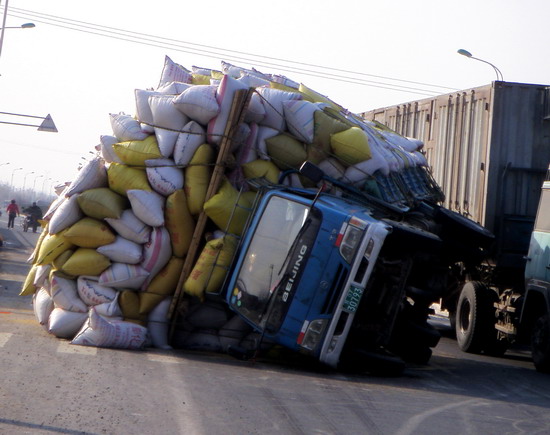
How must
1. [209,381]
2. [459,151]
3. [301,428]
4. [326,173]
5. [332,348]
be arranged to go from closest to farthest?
1. [301,428]
2. [209,381]
3. [332,348]
4. [326,173]
5. [459,151]

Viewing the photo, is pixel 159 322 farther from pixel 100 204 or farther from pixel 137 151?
pixel 137 151

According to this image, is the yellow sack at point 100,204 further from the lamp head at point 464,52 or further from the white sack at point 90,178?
the lamp head at point 464,52

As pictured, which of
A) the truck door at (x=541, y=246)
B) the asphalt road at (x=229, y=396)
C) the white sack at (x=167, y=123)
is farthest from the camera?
the truck door at (x=541, y=246)

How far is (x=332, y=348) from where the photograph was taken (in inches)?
365

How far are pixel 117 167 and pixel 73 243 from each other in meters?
1.06

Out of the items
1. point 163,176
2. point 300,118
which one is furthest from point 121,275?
point 300,118

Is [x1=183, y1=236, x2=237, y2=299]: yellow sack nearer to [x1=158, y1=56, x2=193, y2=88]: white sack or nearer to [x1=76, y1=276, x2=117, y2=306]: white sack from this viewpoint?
[x1=76, y1=276, x2=117, y2=306]: white sack

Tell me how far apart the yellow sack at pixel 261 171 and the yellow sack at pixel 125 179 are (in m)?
1.23

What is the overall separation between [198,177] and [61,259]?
1891 millimetres

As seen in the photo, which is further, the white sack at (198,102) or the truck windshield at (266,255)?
the white sack at (198,102)

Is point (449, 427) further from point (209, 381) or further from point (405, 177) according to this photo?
point (405, 177)

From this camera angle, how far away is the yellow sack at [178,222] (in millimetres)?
10328

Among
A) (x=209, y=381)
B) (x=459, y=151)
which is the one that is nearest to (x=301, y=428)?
(x=209, y=381)

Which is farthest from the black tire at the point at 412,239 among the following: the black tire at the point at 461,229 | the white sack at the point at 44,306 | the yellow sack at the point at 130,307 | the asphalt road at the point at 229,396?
the white sack at the point at 44,306
